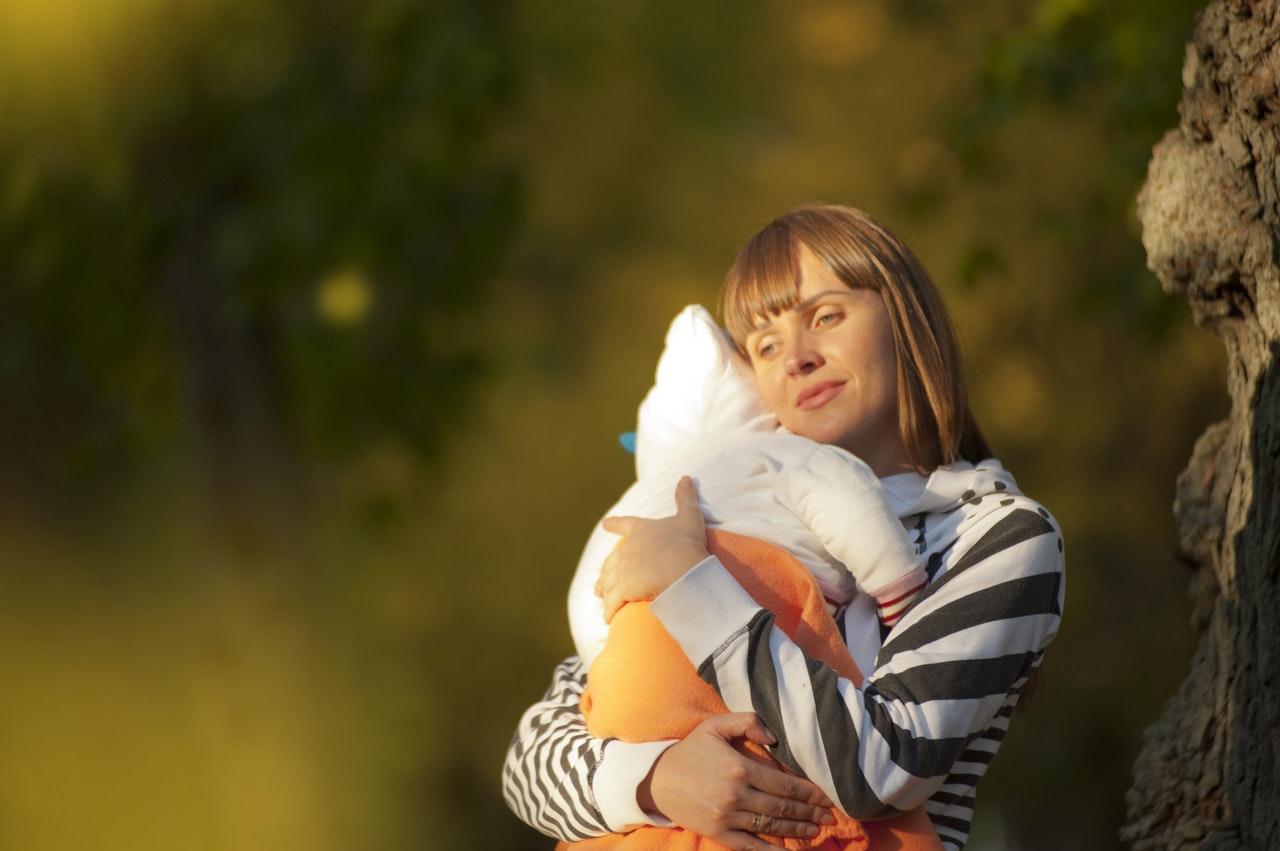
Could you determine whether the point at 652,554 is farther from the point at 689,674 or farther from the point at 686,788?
the point at 686,788

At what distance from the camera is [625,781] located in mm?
1639

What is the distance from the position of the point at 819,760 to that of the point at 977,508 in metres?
0.46

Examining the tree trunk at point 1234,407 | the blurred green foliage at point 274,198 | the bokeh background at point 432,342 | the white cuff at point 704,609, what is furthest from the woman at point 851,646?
the blurred green foliage at point 274,198

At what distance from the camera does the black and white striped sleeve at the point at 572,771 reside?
1.65m

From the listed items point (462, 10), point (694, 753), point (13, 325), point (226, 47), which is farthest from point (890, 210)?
point (694, 753)

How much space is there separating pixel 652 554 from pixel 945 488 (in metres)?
0.47

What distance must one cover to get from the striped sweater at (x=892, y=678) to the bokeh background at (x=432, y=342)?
2696 millimetres

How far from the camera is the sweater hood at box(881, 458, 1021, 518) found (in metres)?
1.85

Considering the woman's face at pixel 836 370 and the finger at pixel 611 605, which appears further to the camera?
the woman's face at pixel 836 370

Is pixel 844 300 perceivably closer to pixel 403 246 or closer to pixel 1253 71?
pixel 1253 71

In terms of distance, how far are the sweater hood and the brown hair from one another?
0.17 feet

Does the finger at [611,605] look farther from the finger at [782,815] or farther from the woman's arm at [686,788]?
the finger at [782,815]

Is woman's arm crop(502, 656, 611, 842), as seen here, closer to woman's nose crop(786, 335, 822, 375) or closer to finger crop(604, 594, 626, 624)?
finger crop(604, 594, 626, 624)

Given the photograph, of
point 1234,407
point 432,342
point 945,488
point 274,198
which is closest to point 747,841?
point 945,488
